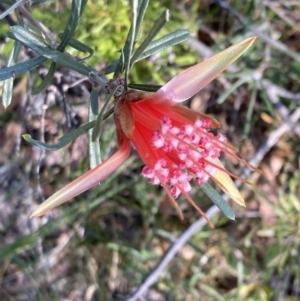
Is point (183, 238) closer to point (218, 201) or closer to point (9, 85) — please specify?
point (218, 201)

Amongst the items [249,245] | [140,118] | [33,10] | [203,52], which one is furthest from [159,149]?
[249,245]

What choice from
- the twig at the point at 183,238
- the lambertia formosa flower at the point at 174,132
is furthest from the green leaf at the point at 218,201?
the twig at the point at 183,238

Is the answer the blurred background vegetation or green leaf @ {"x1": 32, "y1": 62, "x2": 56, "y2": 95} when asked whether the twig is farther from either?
green leaf @ {"x1": 32, "y1": 62, "x2": 56, "y2": 95}

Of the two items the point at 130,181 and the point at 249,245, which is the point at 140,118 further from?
the point at 249,245

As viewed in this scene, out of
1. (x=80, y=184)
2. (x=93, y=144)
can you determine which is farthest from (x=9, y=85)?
(x=80, y=184)

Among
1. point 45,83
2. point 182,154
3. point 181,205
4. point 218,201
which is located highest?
point 45,83
